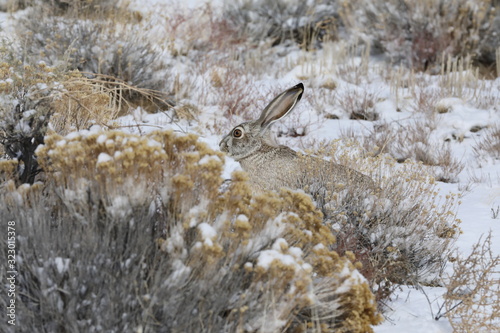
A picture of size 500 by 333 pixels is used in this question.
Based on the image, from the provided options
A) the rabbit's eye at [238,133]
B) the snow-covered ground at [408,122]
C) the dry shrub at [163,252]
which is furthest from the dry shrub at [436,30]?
the dry shrub at [163,252]

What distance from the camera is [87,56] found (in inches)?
267

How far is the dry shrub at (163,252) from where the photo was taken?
8.09ft

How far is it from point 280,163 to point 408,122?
2976mm

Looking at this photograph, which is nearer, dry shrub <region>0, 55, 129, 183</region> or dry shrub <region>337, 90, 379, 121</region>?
dry shrub <region>0, 55, 129, 183</region>

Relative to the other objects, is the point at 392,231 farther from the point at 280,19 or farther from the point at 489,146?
the point at 280,19

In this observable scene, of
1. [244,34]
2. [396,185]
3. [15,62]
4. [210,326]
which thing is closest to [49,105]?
[15,62]

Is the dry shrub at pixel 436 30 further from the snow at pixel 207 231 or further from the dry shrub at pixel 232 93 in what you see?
the snow at pixel 207 231

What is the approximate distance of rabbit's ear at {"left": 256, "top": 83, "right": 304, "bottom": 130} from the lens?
176 inches

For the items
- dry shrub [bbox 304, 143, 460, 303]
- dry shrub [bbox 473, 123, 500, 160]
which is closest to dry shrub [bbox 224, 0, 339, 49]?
dry shrub [bbox 473, 123, 500, 160]

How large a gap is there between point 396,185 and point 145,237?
2.21 m

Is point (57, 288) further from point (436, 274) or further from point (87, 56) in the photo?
point (87, 56)

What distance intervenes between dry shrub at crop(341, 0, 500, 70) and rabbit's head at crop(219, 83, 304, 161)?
16.2ft

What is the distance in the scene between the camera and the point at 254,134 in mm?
4648

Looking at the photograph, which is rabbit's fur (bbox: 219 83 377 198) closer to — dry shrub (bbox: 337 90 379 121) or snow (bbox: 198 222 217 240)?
snow (bbox: 198 222 217 240)
